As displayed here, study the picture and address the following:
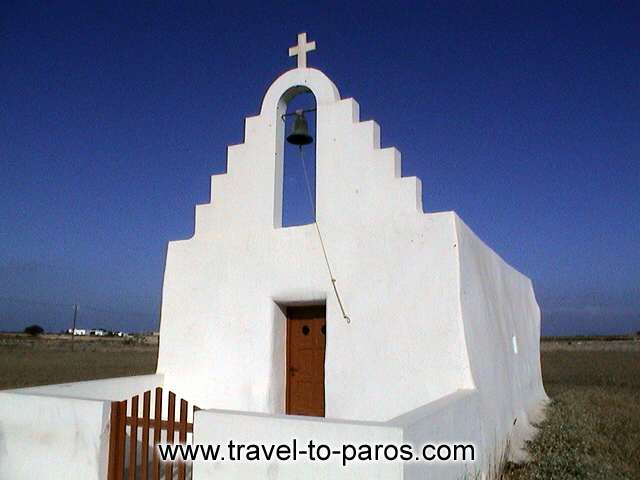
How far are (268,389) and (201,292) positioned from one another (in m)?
1.81

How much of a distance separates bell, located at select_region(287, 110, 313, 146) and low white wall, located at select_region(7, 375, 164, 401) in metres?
3.96

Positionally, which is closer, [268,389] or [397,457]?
[397,457]

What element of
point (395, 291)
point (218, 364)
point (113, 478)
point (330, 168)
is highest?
point (330, 168)

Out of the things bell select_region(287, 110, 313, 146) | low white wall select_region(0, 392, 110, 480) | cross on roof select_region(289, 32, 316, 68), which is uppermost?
cross on roof select_region(289, 32, 316, 68)

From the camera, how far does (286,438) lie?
378 centimetres

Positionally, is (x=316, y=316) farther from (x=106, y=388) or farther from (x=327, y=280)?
(x=106, y=388)

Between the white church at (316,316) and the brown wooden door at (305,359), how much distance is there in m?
0.02

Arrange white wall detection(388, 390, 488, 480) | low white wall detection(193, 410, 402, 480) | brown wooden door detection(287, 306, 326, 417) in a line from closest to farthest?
low white wall detection(193, 410, 402, 480)
white wall detection(388, 390, 488, 480)
brown wooden door detection(287, 306, 326, 417)

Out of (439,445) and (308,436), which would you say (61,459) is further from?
(439,445)

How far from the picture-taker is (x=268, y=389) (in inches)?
277

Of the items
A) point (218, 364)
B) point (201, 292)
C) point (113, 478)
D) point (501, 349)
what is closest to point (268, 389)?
point (218, 364)

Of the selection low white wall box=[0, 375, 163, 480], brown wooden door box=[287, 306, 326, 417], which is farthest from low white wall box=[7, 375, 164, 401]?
brown wooden door box=[287, 306, 326, 417]

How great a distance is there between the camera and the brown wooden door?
23.8ft

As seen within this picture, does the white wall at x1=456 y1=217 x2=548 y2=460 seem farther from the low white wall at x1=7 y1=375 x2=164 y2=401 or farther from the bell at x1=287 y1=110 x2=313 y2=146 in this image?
the low white wall at x1=7 y1=375 x2=164 y2=401
